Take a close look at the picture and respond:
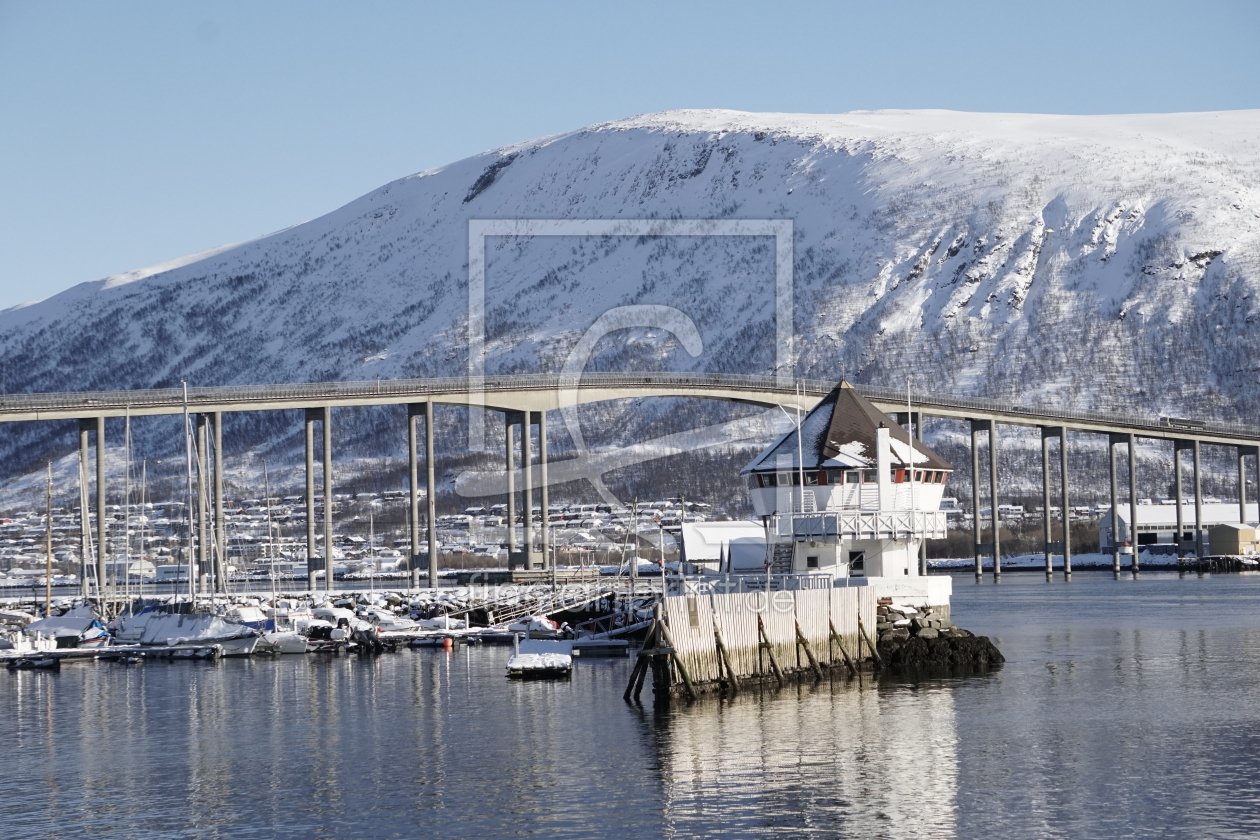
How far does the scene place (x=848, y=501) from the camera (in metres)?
64.2

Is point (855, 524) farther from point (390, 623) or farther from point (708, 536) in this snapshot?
point (708, 536)

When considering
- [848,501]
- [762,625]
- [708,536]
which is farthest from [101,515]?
[762,625]

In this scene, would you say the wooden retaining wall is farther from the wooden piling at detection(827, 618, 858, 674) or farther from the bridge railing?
the bridge railing

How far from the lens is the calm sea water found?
36.6m

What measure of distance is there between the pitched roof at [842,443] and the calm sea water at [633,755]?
930 cm

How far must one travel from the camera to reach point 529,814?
37.2 m

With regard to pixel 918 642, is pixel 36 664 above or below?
below

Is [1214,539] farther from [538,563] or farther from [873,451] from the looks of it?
[873,451]

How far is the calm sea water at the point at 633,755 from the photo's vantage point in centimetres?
3659

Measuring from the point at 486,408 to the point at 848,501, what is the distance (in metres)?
86.3

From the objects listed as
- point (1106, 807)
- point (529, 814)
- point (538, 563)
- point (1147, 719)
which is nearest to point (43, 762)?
point (529, 814)

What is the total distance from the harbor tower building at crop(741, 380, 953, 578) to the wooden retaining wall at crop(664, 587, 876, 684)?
8.85 feet

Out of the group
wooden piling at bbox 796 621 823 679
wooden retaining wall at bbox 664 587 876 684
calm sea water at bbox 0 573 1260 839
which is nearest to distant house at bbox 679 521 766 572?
calm sea water at bbox 0 573 1260 839

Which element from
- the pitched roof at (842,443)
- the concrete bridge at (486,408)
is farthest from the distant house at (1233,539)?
the pitched roof at (842,443)
